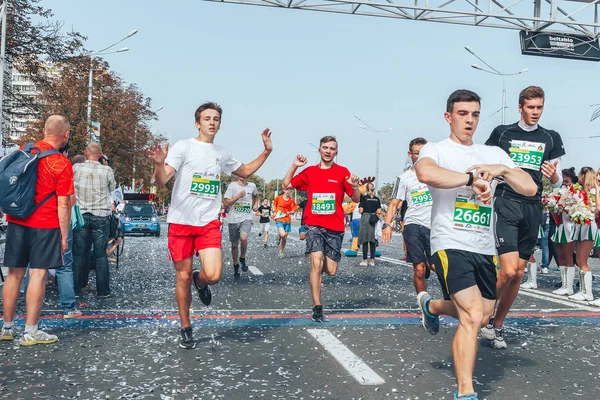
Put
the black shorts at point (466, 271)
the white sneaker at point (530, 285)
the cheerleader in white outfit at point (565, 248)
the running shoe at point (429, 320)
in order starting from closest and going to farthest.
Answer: the black shorts at point (466, 271)
the running shoe at point (429, 320)
the cheerleader in white outfit at point (565, 248)
the white sneaker at point (530, 285)

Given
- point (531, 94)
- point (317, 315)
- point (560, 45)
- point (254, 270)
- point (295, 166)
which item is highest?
point (560, 45)

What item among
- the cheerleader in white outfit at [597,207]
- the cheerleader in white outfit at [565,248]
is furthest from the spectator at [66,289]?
the cheerleader in white outfit at [565,248]

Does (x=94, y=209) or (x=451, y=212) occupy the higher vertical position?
(x=451, y=212)

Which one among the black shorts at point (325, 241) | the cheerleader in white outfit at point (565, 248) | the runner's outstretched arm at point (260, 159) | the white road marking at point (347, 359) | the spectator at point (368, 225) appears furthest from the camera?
the spectator at point (368, 225)

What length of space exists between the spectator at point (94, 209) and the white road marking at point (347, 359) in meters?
3.42

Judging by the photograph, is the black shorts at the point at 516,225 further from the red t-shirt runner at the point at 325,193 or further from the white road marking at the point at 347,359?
the red t-shirt runner at the point at 325,193

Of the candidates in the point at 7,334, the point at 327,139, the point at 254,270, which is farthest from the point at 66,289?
the point at 254,270

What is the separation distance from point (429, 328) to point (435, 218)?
1.03m

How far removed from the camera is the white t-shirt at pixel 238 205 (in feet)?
40.4

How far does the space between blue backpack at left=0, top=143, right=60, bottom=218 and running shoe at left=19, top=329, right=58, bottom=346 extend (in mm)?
1005

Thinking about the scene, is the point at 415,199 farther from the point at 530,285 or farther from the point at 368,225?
the point at 368,225

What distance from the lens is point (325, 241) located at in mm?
7461

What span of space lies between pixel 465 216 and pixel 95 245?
5.70 metres

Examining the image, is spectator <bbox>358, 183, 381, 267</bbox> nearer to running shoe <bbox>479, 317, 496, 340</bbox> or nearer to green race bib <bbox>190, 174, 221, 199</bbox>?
running shoe <bbox>479, 317, 496, 340</bbox>
